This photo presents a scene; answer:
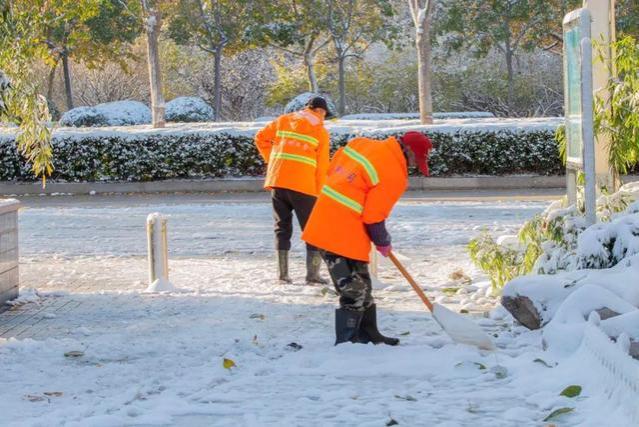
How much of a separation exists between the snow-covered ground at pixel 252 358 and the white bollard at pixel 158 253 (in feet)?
0.59

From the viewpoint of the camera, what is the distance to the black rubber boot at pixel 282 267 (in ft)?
32.4

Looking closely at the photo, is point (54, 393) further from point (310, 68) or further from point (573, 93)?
point (310, 68)

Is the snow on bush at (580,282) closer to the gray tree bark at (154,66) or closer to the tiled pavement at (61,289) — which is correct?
the tiled pavement at (61,289)

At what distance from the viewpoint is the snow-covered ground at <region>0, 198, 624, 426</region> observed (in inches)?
220

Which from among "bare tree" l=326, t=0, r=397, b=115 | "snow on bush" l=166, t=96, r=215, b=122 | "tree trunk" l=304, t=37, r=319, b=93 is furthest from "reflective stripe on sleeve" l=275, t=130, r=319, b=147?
"snow on bush" l=166, t=96, r=215, b=122

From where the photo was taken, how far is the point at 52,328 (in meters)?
8.11

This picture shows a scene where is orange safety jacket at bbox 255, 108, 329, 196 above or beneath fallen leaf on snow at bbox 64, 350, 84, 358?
above

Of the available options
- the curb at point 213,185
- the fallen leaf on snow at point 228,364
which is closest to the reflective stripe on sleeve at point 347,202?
the fallen leaf on snow at point 228,364

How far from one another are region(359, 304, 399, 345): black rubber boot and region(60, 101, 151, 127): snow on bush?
24.1 m

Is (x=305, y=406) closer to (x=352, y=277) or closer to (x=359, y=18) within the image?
(x=352, y=277)

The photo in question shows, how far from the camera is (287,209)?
32.7ft

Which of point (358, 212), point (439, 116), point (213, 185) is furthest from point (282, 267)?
point (439, 116)

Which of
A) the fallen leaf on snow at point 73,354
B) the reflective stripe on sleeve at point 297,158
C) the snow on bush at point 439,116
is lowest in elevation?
the fallen leaf on snow at point 73,354

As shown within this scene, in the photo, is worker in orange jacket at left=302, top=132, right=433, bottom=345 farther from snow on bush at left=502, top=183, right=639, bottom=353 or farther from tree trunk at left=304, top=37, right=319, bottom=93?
tree trunk at left=304, top=37, right=319, bottom=93
